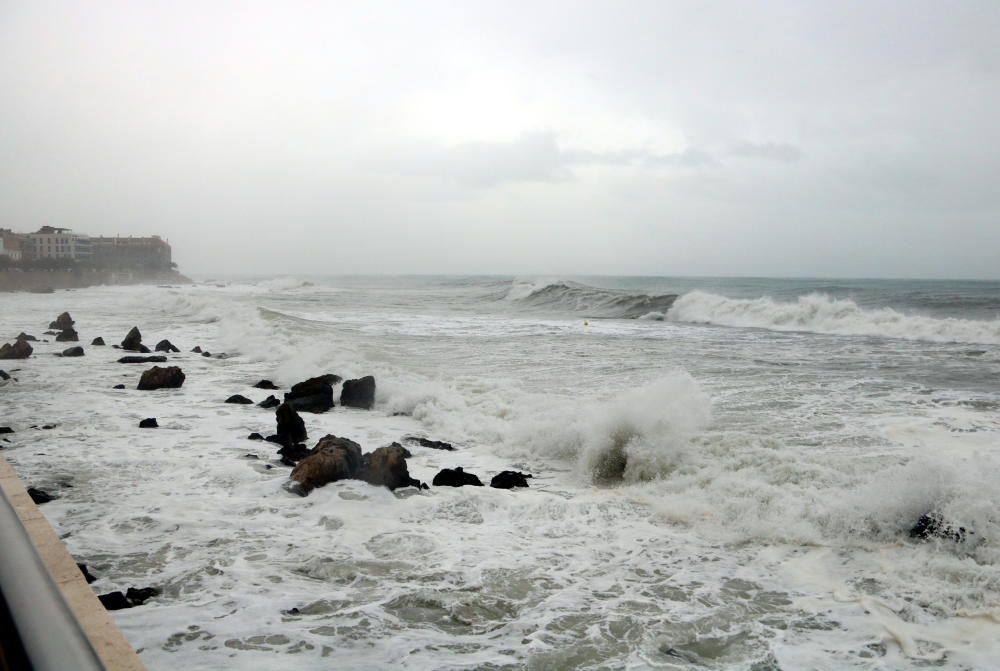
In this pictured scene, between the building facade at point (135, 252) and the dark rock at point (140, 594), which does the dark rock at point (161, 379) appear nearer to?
the dark rock at point (140, 594)

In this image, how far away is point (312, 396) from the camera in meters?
10.4

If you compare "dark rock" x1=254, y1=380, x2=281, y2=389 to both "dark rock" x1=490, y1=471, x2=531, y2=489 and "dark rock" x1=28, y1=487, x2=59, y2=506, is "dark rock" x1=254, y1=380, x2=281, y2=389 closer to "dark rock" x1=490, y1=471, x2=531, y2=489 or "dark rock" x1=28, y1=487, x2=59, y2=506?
"dark rock" x1=28, y1=487, x2=59, y2=506

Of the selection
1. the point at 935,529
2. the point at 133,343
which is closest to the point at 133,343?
the point at 133,343

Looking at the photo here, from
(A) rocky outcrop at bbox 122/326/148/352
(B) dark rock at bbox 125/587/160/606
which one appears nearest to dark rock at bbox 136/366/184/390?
(A) rocky outcrop at bbox 122/326/148/352

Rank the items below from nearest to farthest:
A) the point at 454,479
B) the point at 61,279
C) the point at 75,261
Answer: the point at 454,479, the point at 61,279, the point at 75,261

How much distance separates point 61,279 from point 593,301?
48617 mm

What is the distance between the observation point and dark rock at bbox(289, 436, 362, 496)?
639 cm

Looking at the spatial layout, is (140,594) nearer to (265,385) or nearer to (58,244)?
(265,385)

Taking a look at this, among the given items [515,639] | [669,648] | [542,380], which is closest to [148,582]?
[515,639]

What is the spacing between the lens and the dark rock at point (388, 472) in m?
6.42

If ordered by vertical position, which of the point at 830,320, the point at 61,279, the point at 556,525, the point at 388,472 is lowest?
the point at 556,525

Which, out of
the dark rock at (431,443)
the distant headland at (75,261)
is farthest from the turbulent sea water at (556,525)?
the distant headland at (75,261)

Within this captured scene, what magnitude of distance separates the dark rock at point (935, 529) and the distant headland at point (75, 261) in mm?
54737

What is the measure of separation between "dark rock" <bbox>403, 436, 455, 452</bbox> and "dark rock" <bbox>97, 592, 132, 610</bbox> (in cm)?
452
